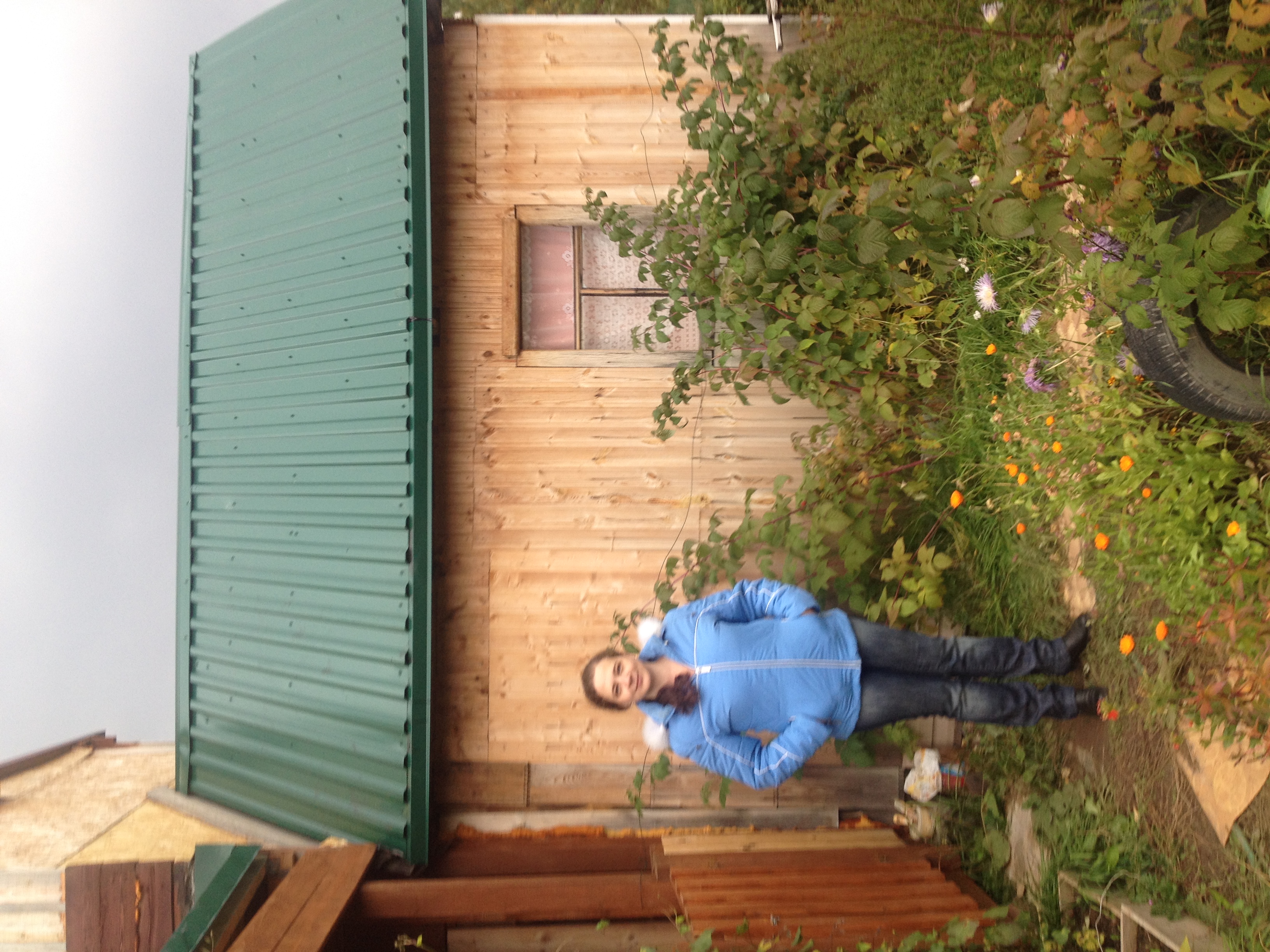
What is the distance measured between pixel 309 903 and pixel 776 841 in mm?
2332

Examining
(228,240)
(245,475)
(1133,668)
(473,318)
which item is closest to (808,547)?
(1133,668)

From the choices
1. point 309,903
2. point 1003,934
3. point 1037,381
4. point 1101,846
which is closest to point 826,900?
point 1003,934

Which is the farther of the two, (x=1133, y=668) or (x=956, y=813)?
(x=956, y=813)

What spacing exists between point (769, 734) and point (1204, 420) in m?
2.62

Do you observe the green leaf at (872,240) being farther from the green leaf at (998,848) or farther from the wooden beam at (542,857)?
the wooden beam at (542,857)

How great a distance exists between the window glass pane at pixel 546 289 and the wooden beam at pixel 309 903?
2.87 metres

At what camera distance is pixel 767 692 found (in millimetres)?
2926

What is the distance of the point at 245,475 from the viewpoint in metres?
4.53

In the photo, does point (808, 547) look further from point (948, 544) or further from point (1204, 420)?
point (1204, 420)

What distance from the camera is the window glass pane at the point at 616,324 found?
4457 millimetres

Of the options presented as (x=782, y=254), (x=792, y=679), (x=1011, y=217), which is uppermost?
(x=782, y=254)

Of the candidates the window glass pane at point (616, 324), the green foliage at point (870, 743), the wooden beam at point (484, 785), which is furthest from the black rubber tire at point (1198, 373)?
the wooden beam at point (484, 785)

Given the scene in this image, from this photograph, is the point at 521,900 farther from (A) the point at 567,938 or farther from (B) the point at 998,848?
(B) the point at 998,848

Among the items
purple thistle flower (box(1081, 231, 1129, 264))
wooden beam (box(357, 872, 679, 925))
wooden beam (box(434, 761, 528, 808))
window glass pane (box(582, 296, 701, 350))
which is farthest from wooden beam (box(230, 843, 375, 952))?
purple thistle flower (box(1081, 231, 1129, 264))
